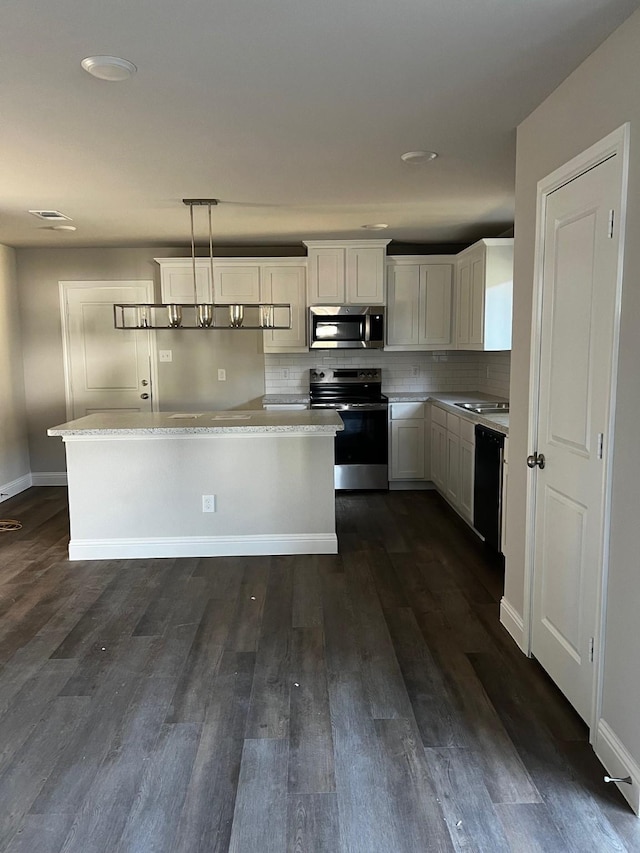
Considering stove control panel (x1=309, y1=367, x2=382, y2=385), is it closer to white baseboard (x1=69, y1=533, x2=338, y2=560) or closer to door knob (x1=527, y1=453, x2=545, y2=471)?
white baseboard (x1=69, y1=533, x2=338, y2=560)

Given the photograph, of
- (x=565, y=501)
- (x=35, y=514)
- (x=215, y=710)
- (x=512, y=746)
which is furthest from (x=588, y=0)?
(x=35, y=514)

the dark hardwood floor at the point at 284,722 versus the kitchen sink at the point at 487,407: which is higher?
the kitchen sink at the point at 487,407

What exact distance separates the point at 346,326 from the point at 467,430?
69.8 inches

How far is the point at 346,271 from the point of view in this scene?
5.26m

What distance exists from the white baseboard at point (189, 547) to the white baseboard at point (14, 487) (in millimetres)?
1961

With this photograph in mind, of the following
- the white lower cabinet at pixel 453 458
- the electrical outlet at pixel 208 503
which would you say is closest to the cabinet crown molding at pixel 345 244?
the white lower cabinet at pixel 453 458

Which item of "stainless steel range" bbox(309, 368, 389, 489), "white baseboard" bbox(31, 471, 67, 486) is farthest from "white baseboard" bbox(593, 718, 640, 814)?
"white baseboard" bbox(31, 471, 67, 486)

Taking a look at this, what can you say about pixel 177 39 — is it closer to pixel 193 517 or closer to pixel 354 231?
pixel 193 517

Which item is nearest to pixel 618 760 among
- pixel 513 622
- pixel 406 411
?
pixel 513 622

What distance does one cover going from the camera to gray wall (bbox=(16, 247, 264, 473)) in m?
5.59

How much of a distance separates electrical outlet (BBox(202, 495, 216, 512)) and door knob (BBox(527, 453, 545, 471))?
83.8 inches

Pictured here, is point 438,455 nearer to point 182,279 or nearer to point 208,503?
point 208,503

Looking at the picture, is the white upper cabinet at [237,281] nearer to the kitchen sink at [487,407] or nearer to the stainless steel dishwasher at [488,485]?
the kitchen sink at [487,407]

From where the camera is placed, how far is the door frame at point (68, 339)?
5605mm
